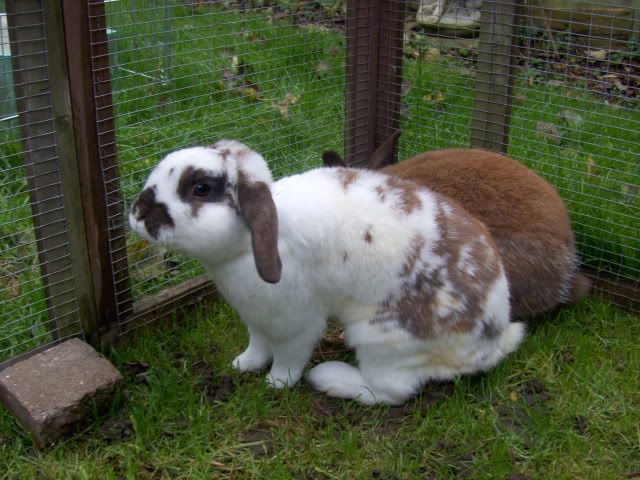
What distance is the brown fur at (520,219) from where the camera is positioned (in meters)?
3.13

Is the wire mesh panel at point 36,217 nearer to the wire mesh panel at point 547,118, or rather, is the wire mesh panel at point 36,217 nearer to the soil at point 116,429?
the soil at point 116,429

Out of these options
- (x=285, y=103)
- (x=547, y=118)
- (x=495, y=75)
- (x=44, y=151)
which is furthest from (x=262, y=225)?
(x=547, y=118)

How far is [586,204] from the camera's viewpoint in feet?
12.5

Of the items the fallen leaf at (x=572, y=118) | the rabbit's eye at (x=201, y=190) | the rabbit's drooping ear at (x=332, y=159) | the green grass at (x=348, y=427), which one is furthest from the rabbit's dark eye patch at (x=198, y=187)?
the fallen leaf at (x=572, y=118)

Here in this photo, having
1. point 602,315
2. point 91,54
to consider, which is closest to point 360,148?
point 602,315

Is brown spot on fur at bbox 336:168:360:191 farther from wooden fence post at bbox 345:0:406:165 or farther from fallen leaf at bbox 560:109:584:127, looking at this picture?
fallen leaf at bbox 560:109:584:127

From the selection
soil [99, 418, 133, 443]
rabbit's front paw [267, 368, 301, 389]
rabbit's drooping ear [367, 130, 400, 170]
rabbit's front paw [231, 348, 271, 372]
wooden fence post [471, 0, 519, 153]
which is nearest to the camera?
soil [99, 418, 133, 443]

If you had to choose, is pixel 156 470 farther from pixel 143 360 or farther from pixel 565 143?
pixel 565 143

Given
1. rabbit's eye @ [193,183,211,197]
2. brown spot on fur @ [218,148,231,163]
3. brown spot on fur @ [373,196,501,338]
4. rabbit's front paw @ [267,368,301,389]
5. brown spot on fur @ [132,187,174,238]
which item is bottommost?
rabbit's front paw @ [267,368,301,389]

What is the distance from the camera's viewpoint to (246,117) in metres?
3.98

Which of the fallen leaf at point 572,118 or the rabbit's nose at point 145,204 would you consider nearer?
the rabbit's nose at point 145,204

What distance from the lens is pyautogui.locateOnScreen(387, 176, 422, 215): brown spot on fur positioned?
2.70 meters

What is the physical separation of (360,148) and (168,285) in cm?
138

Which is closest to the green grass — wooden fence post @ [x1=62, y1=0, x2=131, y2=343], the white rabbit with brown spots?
the white rabbit with brown spots
